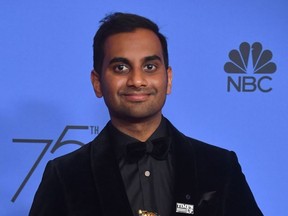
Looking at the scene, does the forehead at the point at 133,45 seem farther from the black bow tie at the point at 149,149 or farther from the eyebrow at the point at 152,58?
the black bow tie at the point at 149,149

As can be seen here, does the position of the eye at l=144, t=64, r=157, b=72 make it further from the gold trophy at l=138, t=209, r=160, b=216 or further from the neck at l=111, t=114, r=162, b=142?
the gold trophy at l=138, t=209, r=160, b=216

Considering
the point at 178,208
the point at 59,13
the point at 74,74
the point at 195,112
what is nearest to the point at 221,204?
the point at 178,208

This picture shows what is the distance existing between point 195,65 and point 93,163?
53cm

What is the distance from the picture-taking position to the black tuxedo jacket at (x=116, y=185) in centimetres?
96

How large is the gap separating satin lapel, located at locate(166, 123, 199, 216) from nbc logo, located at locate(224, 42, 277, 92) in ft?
1.33

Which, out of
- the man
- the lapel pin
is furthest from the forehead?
the lapel pin

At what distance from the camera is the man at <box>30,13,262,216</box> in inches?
38.2

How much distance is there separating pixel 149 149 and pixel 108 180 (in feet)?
0.36

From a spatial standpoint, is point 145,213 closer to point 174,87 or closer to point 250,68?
point 174,87

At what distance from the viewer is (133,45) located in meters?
1.01

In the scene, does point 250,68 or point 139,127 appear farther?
point 250,68

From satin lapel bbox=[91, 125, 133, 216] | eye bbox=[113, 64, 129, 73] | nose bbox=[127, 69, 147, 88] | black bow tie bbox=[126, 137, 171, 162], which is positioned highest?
eye bbox=[113, 64, 129, 73]

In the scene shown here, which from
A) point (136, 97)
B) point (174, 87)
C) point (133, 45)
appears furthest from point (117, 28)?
point (174, 87)

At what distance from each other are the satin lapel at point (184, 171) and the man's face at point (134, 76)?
9 centimetres
